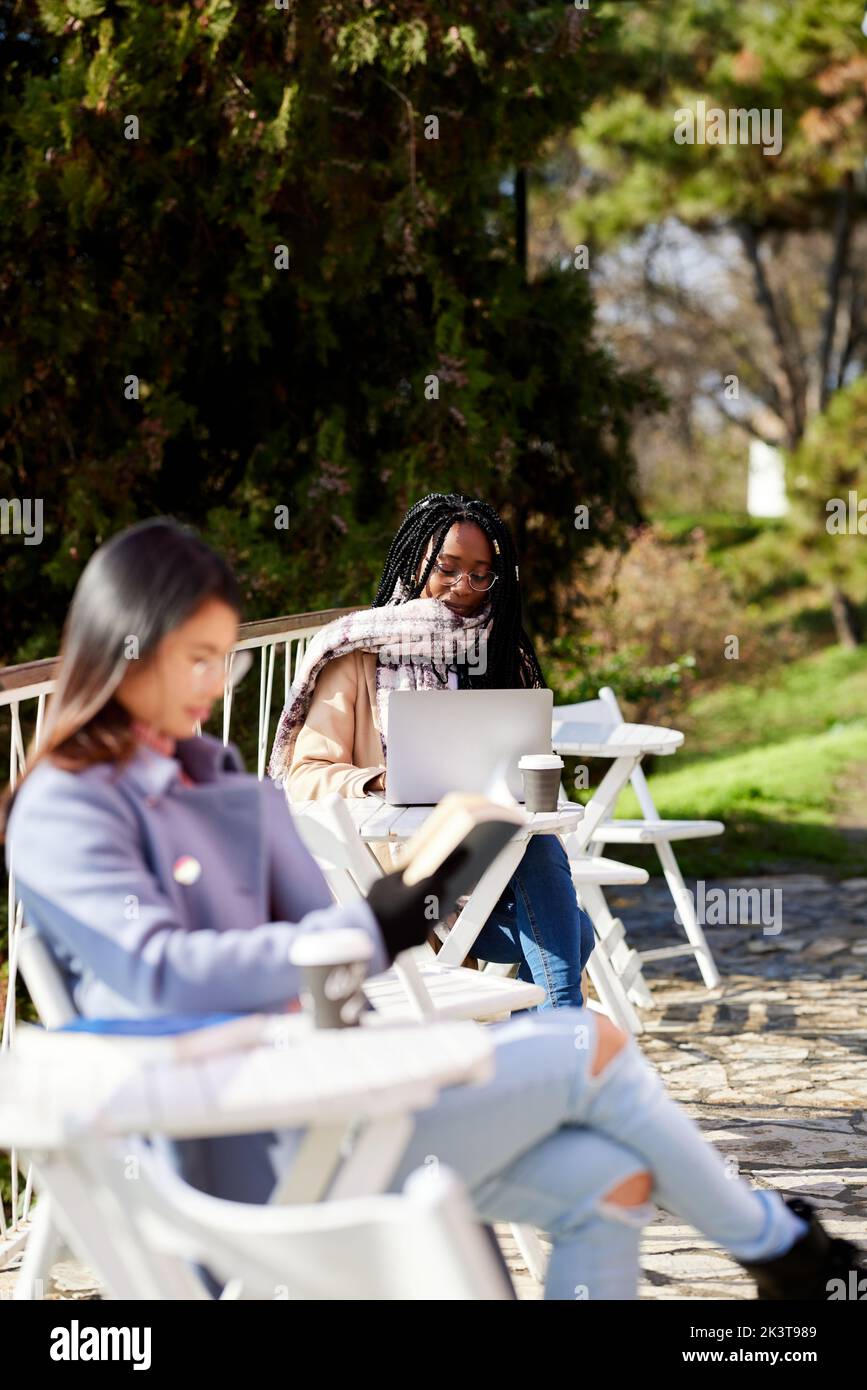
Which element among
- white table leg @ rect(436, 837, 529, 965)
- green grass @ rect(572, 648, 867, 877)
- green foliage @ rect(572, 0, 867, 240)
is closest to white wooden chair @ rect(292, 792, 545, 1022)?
white table leg @ rect(436, 837, 529, 965)

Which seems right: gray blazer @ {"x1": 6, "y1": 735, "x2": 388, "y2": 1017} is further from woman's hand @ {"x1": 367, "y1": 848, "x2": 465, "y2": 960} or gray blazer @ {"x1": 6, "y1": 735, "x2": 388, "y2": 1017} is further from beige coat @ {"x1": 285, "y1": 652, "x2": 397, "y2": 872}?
beige coat @ {"x1": 285, "y1": 652, "x2": 397, "y2": 872}

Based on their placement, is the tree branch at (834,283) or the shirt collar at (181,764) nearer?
the shirt collar at (181,764)

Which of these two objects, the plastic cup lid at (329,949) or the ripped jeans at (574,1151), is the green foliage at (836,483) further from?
the plastic cup lid at (329,949)

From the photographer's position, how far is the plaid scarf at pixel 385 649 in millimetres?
3867

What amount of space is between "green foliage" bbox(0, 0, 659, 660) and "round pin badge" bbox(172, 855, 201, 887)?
4.42 meters

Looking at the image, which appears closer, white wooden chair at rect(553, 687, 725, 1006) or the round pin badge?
the round pin badge

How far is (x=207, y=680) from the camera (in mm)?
1938

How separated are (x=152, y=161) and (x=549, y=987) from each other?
13.1ft

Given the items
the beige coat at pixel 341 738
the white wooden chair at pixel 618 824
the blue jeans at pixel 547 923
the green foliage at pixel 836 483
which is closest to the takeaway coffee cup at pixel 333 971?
the blue jeans at pixel 547 923

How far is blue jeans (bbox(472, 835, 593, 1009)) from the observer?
3.52 m

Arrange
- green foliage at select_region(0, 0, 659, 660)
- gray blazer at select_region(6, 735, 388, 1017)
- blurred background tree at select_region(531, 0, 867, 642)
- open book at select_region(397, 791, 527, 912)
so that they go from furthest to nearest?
blurred background tree at select_region(531, 0, 867, 642), green foliage at select_region(0, 0, 659, 660), open book at select_region(397, 791, 527, 912), gray blazer at select_region(6, 735, 388, 1017)

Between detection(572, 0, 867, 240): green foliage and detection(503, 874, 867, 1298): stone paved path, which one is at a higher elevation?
detection(572, 0, 867, 240): green foliage

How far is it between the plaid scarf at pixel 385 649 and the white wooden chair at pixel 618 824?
882 mm
